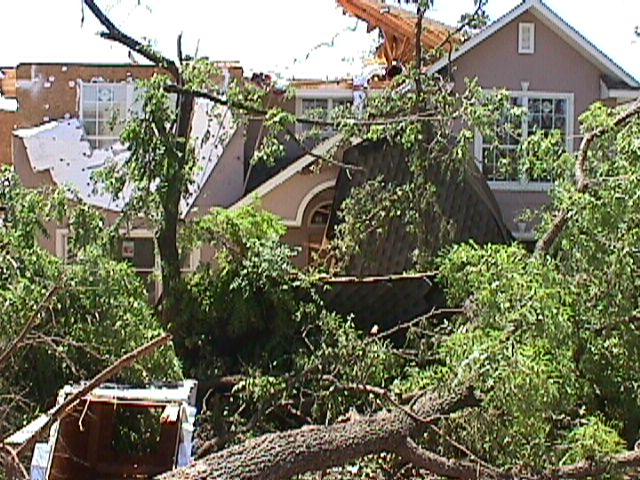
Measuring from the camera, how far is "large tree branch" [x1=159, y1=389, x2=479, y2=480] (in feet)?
19.6

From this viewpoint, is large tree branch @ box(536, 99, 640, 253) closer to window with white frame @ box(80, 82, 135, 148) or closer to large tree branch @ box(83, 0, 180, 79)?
large tree branch @ box(83, 0, 180, 79)

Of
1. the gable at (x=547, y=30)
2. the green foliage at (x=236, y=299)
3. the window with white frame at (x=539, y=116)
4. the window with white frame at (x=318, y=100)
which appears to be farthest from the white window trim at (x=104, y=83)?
the window with white frame at (x=539, y=116)

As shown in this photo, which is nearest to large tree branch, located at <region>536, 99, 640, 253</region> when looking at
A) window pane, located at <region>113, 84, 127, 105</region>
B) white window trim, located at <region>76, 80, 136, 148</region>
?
white window trim, located at <region>76, 80, 136, 148</region>

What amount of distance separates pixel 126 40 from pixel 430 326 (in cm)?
466

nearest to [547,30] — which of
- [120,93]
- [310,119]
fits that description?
[310,119]

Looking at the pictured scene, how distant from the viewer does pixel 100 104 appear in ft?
45.3

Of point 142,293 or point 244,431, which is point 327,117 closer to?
point 142,293

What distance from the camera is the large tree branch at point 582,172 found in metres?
8.27

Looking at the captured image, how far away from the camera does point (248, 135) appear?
44.8 feet

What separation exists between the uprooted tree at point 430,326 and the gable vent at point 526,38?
Result: 3639 millimetres

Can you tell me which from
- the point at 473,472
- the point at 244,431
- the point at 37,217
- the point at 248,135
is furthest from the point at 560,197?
the point at 248,135

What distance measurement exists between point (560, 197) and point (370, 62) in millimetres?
6556

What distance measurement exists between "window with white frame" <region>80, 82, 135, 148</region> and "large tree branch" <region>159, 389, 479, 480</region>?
26.6ft

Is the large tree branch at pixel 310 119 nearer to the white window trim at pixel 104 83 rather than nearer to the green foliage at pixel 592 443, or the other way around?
the white window trim at pixel 104 83
